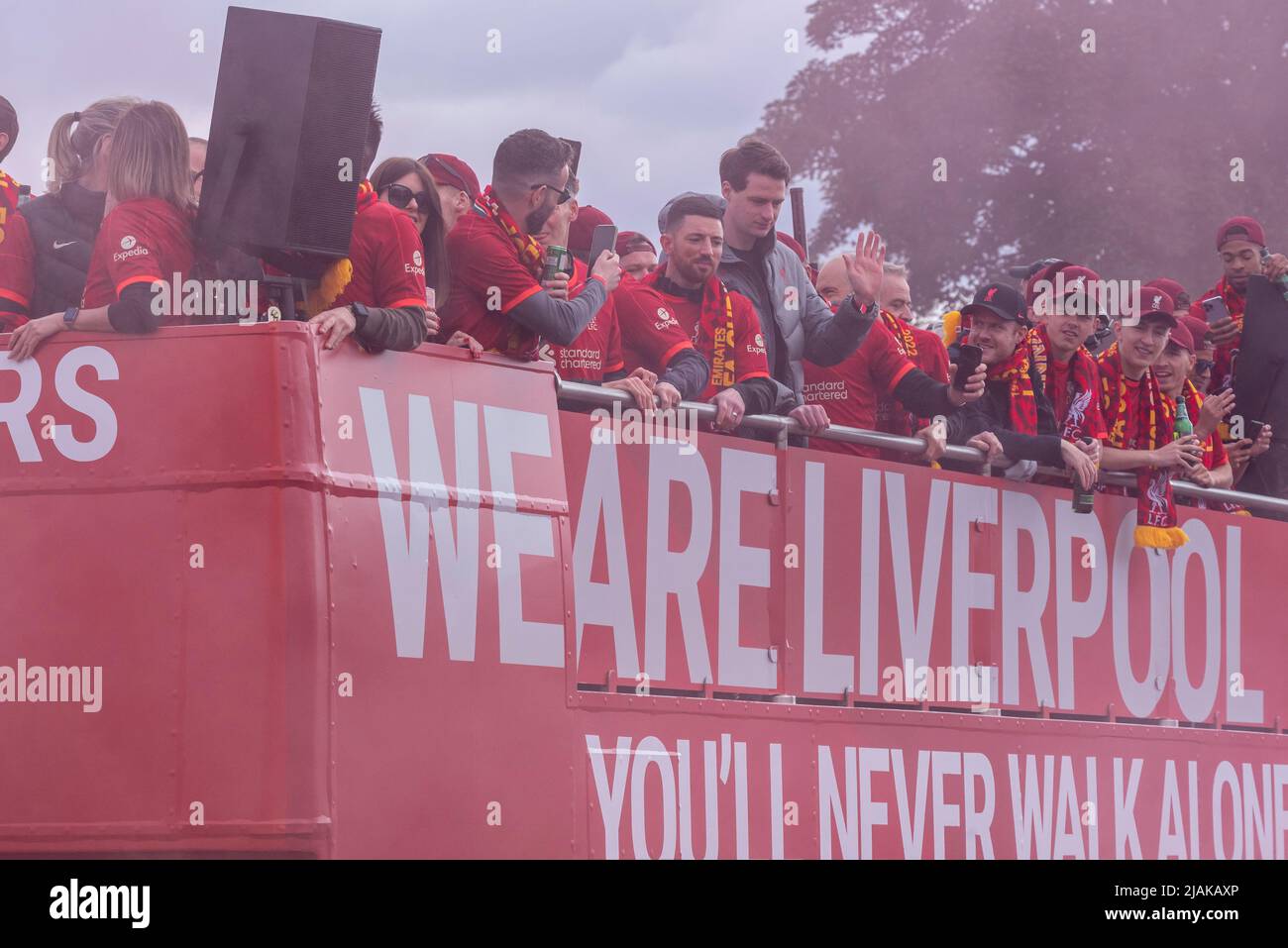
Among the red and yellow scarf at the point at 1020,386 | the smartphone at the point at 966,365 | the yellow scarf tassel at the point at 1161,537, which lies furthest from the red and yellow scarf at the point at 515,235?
the yellow scarf tassel at the point at 1161,537

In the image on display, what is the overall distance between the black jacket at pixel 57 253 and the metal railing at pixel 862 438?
1672mm

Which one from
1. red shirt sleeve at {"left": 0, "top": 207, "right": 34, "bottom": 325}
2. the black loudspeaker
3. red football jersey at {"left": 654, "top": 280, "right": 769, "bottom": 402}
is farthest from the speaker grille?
red football jersey at {"left": 654, "top": 280, "right": 769, "bottom": 402}

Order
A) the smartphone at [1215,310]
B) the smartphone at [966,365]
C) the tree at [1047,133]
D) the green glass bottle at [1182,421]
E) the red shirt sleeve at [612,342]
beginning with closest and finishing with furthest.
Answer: the red shirt sleeve at [612,342] < the smartphone at [966,365] < the green glass bottle at [1182,421] < the smartphone at [1215,310] < the tree at [1047,133]

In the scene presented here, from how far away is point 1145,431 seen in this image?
31.0ft

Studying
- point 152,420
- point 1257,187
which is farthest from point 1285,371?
point 1257,187

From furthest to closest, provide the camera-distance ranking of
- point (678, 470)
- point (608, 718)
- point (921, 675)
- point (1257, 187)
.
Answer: point (1257, 187)
point (921, 675)
point (678, 470)
point (608, 718)

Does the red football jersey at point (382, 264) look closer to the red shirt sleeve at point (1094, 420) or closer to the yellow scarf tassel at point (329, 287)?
the yellow scarf tassel at point (329, 287)

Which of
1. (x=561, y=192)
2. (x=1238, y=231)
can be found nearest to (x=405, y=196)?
(x=561, y=192)

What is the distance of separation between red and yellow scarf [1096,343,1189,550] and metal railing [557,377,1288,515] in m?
0.12

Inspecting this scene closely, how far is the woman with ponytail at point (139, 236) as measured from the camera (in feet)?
18.8

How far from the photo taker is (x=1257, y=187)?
27.0 m

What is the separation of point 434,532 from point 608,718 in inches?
40.8

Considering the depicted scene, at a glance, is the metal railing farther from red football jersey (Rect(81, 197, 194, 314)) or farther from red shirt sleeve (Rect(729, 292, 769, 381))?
red football jersey (Rect(81, 197, 194, 314))
